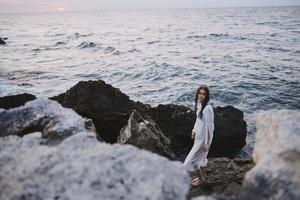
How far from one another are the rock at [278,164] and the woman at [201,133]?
2554 mm

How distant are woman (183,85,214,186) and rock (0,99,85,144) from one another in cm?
286

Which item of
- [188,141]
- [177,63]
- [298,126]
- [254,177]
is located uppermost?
[298,126]

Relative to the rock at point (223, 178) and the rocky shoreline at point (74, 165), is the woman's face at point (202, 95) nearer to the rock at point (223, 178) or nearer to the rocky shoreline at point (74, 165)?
the rock at point (223, 178)

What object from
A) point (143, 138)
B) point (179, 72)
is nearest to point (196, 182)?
point (143, 138)

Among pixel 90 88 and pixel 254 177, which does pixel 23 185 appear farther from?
pixel 90 88

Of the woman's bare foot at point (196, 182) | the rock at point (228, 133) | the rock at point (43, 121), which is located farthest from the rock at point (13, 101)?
the rock at point (228, 133)

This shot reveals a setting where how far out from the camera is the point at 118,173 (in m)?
2.52

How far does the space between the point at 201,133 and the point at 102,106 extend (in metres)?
2.99

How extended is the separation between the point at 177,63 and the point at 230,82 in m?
6.51

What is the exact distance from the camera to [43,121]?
11.3ft

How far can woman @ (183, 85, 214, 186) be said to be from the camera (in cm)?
579

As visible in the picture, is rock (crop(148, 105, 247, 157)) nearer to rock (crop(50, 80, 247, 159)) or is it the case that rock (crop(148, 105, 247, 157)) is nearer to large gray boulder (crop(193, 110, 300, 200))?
rock (crop(50, 80, 247, 159))

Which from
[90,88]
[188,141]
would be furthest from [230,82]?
[90,88]

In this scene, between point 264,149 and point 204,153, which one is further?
point 204,153
